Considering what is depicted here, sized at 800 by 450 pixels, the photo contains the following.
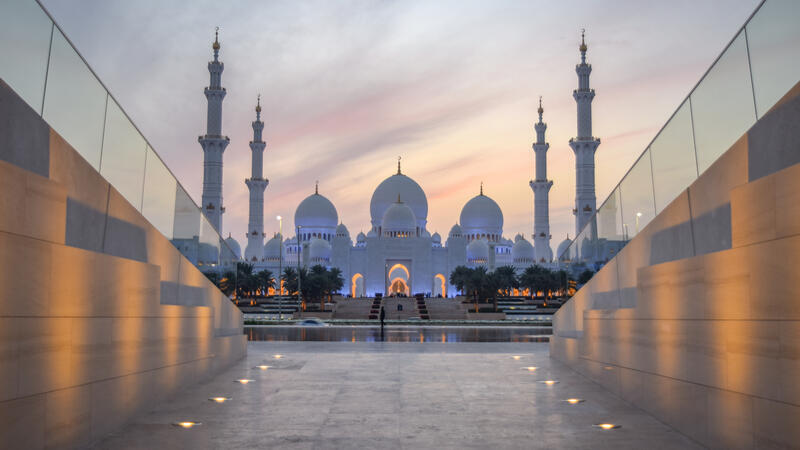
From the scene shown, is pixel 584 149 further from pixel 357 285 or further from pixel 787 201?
pixel 787 201

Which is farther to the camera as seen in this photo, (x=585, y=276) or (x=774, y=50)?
(x=585, y=276)

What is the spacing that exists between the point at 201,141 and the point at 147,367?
5242cm

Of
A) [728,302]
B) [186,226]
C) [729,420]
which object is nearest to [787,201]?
[728,302]

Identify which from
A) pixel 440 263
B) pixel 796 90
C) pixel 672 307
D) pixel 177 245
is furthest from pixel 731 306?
pixel 440 263

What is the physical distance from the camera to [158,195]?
8883 mm

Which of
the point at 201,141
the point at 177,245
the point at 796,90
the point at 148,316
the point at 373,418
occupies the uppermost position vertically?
the point at 201,141

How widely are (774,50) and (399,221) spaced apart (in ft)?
228

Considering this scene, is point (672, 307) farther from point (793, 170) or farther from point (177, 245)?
point (177, 245)

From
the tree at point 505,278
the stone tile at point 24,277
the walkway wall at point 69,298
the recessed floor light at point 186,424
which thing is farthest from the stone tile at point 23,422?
the tree at point 505,278

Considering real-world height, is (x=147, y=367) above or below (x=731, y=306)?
below

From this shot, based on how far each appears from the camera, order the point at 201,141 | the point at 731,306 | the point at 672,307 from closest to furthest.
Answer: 1. the point at 731,306
2. the point at 672,307
3. the point at 201,141

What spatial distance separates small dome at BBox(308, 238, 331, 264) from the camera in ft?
269

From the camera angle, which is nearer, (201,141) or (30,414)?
(30,414)

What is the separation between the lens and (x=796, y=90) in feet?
16.6
